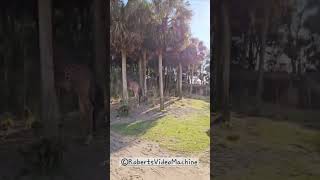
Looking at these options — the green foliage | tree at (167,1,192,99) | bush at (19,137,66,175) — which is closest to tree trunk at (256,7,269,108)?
tree at (167,1,192,99)

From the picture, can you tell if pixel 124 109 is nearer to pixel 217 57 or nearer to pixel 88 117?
pixel 88 117

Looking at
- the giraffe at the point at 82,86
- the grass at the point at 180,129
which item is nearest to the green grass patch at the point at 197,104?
the grass at the point at 180,129

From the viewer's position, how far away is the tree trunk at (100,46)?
142 inches

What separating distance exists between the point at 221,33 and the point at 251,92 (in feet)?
1.96

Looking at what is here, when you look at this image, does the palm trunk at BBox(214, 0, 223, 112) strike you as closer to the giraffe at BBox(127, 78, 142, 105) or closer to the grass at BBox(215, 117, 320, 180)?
the grass at BBox(215, 117, 320, 180)

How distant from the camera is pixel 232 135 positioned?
11.8ft

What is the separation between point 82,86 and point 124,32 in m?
0.63

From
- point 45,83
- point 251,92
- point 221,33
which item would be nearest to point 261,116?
point 251,92

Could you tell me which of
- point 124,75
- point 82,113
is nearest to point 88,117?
point 82,113

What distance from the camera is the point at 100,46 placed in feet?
11.9

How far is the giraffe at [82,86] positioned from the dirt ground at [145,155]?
221 millimetres

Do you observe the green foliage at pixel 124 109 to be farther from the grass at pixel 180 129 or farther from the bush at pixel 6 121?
the bush at pixel 6 121

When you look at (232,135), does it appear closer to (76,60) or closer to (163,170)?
(163,170)

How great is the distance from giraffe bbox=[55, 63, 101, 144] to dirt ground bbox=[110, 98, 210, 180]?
0.73ft
